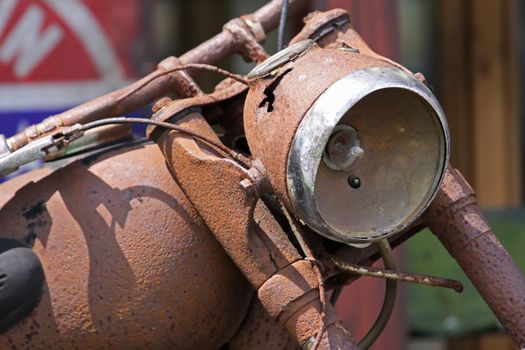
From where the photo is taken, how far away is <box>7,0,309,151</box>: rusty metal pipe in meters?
1.59

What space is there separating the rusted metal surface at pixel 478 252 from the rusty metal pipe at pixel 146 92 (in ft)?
1.27

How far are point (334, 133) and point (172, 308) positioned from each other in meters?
0.36

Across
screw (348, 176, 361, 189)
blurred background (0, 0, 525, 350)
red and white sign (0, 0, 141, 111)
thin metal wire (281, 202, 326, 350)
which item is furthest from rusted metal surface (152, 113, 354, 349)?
red and white sign (0, 0, 141, 111)

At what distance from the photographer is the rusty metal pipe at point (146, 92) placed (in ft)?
5.21

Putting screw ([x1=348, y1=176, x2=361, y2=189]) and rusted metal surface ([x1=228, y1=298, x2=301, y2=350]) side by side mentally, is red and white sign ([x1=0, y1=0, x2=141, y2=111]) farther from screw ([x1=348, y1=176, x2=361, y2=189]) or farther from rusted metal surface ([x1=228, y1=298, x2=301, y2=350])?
screw ([x1=348, y1=176, x2=361, y2=189])

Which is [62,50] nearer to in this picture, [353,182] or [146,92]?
[146,92]

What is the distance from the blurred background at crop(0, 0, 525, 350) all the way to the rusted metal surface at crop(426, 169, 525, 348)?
6.46 ft

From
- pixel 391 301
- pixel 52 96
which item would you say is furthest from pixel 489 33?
pixel 391 301

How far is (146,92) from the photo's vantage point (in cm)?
164

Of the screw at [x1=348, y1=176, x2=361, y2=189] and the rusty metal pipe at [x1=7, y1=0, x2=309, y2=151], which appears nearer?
the screw at [x1=348, y1=176, x2=361, y2=189]

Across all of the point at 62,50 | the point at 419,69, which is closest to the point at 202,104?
the point at 62,50

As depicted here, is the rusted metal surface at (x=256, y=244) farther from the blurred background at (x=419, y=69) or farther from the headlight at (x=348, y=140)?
the blurred background at (x=419, y=69)

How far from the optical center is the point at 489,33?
15.0 ft

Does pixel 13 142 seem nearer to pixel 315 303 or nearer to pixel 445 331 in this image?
pixel 315 303
